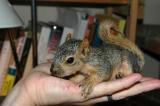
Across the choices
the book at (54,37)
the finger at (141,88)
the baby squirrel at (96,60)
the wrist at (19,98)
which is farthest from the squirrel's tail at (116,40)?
the book at (54,37)

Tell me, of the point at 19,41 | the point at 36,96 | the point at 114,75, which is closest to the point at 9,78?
the point at 19,41

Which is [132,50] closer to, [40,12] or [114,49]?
[114,49]

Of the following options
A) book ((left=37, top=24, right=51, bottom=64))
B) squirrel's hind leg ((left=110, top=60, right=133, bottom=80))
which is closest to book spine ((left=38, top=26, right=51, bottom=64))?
book ((left=37, top=24, right=51, bottom=64))

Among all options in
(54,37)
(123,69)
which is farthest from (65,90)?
(54,37)

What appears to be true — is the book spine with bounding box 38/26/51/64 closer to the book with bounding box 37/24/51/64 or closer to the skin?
the book with bounding box 37/24/51/64

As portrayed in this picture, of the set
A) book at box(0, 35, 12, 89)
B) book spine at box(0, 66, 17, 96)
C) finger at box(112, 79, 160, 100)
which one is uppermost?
finger at box(112, 79, 160, 100)

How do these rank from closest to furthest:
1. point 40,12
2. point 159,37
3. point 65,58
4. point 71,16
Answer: point 65,58
point 159,37
point 71,16
point 40,12

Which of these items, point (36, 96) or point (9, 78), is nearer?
point (36, 96)
